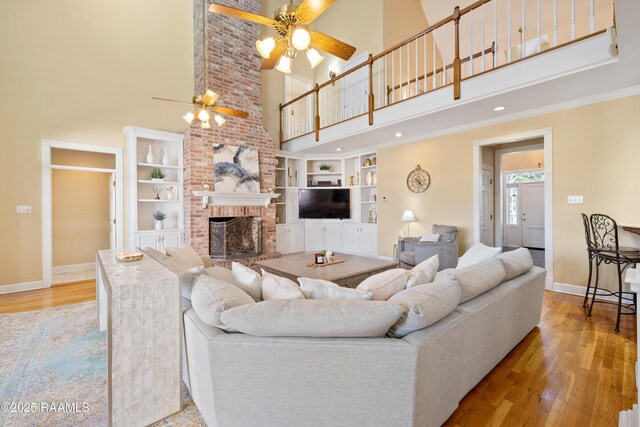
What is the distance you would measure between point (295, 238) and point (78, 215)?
4474 millimetres

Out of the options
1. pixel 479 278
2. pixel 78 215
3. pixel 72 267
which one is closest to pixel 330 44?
pixel 479 278

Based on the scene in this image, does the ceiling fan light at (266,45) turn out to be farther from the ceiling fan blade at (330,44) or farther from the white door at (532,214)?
the white door at (532,214)

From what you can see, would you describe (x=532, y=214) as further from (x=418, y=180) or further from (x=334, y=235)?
(x=334, y=235)

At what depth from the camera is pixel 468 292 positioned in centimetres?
183

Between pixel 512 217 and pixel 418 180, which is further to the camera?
pixel 512 217

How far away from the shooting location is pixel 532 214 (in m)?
8.21

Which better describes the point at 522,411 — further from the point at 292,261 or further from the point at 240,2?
the point at 240,2

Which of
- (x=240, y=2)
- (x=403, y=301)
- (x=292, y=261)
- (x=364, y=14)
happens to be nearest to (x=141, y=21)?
(x=240, y=2)

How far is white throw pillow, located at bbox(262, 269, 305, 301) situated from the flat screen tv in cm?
512

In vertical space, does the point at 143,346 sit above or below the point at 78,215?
below

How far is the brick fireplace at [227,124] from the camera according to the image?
17.1 ft

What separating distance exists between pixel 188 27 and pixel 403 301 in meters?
6.79

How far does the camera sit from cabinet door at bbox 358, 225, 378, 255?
21.6 ft

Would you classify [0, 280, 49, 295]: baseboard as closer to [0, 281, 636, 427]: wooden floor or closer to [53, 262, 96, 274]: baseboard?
[53, 262, 96, 274]: baseboard
